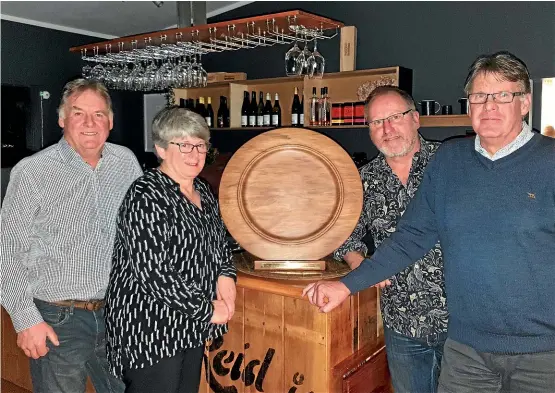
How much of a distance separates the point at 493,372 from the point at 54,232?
127 centimetres

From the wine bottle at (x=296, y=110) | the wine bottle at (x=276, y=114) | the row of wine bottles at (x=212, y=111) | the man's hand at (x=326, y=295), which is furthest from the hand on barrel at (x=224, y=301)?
the row of wine bottles at (x=212, y=111)

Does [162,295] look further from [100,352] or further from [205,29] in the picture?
[205,29]

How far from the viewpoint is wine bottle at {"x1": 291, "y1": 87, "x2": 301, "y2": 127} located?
4332 millimetres

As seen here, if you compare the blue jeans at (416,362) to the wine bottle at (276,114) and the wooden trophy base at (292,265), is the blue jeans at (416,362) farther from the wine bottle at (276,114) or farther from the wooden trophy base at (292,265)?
the wine bottle at (276,114)

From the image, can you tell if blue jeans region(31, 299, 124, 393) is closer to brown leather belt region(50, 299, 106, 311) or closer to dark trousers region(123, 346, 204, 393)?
brown leather belt region(50, 299, 106, 311)

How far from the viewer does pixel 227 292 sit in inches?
58.6

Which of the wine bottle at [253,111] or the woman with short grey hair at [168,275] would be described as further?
the wine bottle at [253,111]

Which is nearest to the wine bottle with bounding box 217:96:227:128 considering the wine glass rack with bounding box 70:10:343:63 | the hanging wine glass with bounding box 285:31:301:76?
the wine glass rack with bounding box 70:10:343:63

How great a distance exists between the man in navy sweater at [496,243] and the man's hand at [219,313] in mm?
236

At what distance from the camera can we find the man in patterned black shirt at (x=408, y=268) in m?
1.57

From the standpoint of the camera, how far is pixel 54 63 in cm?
490

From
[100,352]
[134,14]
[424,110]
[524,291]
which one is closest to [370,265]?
[524,291]

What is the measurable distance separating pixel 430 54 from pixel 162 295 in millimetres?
3179

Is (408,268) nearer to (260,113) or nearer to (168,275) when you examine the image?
(168,275)
